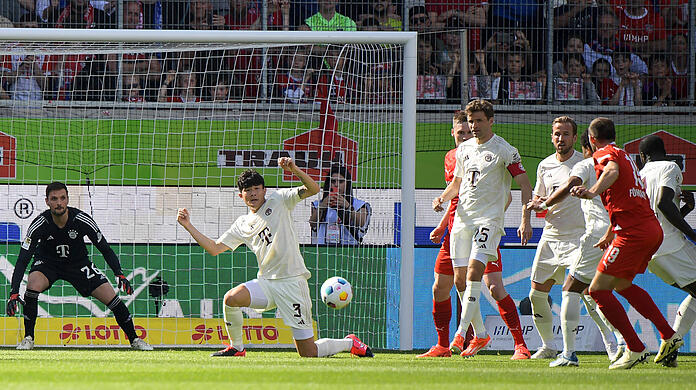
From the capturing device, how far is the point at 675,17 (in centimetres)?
1186

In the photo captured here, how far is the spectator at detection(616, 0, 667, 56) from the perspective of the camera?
38.6 ft

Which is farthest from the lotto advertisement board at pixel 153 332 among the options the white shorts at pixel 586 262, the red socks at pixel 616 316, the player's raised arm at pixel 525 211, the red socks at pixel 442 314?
the red socks at pixel 616 316

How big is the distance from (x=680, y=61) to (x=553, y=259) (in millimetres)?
4688

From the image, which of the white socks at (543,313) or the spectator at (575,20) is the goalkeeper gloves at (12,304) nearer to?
the white socks at (543,313)

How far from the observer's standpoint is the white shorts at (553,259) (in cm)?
807

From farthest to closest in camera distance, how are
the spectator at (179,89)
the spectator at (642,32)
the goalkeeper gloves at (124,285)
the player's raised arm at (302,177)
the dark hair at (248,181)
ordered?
the spectator at (642,32) → the spectator at (179,89) → the goalkeeper gloves at (124,285) → the dark hair at (248,181) → the player's raised arm at (302,177)

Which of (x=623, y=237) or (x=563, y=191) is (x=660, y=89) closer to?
(x=623, y=237)

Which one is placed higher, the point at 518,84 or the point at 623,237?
the point at 518,84

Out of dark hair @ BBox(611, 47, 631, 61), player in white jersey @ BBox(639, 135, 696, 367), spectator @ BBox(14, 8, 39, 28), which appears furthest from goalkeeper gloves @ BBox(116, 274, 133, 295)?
dark hair @ BBox(611, 47, 631, 61)

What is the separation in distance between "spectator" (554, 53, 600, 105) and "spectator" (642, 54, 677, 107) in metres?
0.61

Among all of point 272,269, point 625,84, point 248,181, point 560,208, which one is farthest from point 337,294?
point 625,84

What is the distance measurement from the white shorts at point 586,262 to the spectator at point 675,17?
5229mm

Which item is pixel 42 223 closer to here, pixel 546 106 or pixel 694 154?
pixel 546 106

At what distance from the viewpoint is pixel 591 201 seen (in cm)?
788
